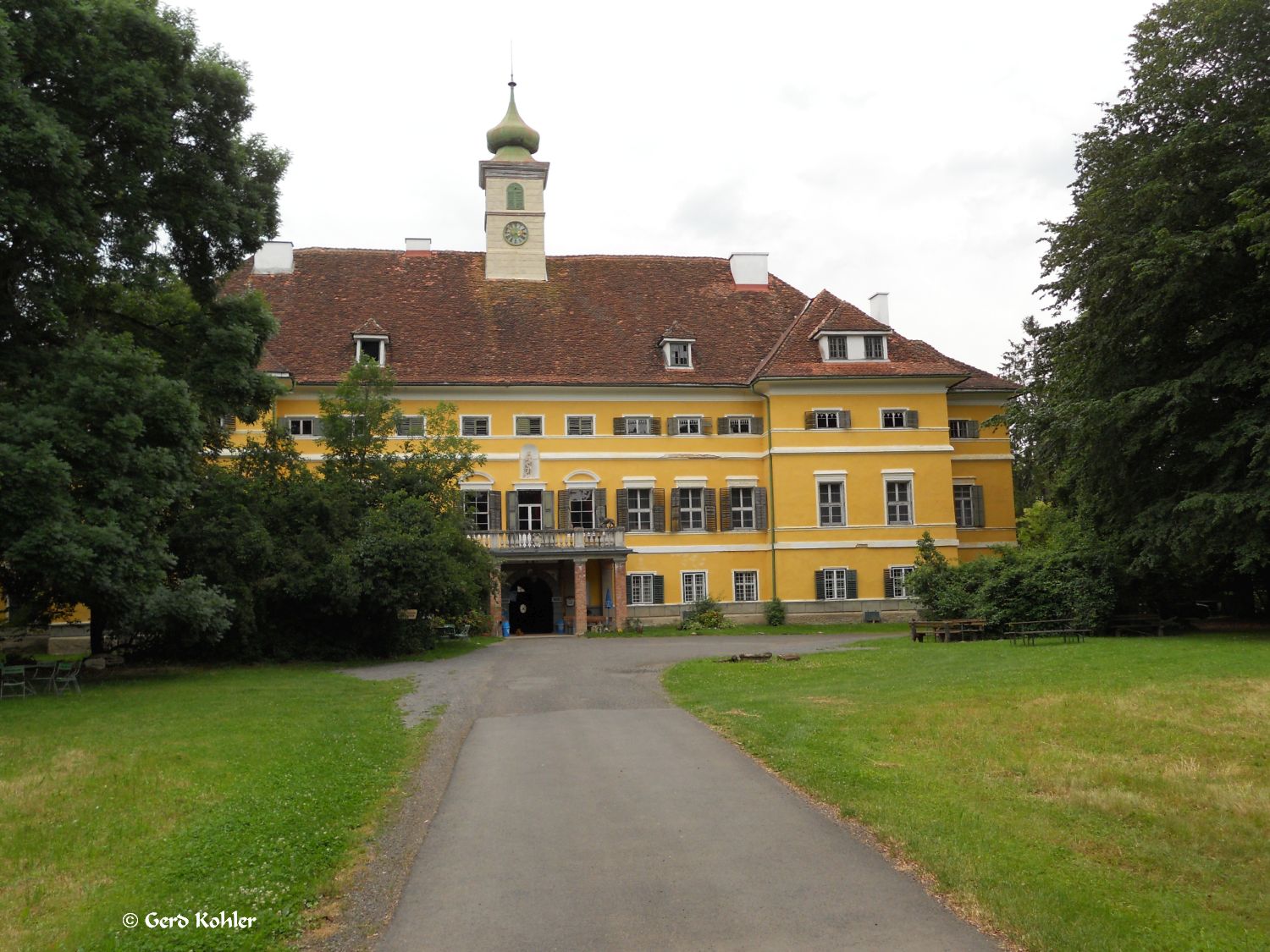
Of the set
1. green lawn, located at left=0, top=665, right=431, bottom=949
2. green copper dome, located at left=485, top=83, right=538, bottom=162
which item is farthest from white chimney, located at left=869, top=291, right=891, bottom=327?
green lawn, located at left=0, top=665, right=431, bottom=949

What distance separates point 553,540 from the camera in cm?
3606

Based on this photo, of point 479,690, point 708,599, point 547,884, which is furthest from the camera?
point 708,599

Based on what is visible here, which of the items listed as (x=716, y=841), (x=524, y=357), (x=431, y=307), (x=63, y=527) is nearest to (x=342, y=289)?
(x=431, y=307)

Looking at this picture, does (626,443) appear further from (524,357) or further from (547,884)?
(547,884)

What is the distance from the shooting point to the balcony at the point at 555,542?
3547 cm

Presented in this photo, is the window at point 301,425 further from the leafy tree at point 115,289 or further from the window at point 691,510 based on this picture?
the window at point 691,510

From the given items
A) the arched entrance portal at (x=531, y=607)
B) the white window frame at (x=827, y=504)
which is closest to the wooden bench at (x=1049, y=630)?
the white window frame at (x=827, y=504)

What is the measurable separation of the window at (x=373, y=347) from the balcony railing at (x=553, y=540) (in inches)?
335

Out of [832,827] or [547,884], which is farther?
[832,827]

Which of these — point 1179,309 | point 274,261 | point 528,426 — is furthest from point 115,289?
point 1179,309

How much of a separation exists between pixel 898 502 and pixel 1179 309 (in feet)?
50.1

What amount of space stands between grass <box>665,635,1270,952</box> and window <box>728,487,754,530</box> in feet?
65.9

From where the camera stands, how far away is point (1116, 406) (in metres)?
25.4

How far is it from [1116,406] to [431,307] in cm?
2672
